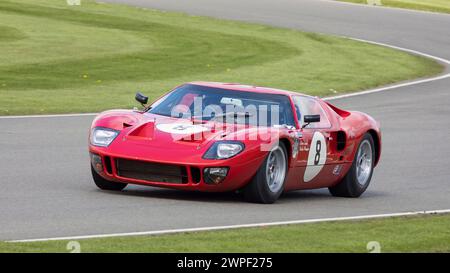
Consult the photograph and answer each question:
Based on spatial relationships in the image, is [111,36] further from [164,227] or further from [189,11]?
[164,227]

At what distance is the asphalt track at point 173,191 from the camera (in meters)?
10.3

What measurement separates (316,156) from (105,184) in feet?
6.97

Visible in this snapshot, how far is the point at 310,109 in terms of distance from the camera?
12984 mm

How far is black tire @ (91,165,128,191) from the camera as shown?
1198 cm

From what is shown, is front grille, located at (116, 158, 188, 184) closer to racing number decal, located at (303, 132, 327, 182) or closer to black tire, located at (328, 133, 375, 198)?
racing number decal, located at (303, 132, 327, 182)

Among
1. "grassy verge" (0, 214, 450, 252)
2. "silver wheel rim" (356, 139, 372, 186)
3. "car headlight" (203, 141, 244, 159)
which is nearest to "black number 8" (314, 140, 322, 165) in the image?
"silver wheel rim" (356, 139, 372, 186)

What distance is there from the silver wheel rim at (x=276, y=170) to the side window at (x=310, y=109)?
698 mm

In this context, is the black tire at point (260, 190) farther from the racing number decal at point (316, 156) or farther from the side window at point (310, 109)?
the side window at point (310, 109)

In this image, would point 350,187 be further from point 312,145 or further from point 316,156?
point 312,145

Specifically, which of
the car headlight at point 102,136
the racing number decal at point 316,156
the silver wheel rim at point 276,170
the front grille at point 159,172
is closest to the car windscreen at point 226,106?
the racing number decal at point 316,156

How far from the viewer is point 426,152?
54.7ft

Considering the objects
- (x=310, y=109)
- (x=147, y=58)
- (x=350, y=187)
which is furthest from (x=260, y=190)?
(x=147, y=58)

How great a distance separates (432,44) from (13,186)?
21.2m

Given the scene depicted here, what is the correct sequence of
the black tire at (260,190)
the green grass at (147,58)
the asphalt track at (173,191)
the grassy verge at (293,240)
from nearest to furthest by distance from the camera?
the grassy verge at (293,240) < the asphalt track at (173,191) < the black tire at (260,190) < the green grass at (147,58)
